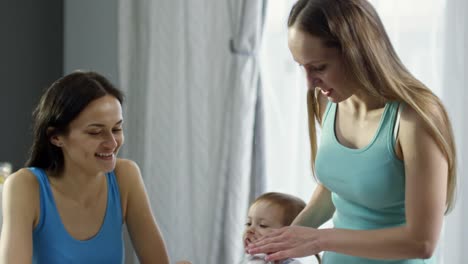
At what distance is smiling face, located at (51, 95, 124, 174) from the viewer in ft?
6.79

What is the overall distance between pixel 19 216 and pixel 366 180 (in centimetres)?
97

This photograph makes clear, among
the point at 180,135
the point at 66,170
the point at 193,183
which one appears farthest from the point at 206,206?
the point at 66,170

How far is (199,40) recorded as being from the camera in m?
3.66

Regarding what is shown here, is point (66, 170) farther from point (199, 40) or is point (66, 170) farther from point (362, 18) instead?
point (199, 40)

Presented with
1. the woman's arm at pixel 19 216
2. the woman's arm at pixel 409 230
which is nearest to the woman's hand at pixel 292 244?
the woman's arm at pixel 409 230

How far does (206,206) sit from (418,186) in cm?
218

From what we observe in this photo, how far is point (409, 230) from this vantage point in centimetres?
157

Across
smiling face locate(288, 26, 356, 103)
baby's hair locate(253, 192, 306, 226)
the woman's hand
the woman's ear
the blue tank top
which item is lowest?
the blue tank top

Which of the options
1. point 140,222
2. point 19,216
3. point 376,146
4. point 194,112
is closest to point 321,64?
point 376,146

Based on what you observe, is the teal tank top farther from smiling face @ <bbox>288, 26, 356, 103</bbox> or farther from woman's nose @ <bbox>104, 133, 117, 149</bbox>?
woman's nose @ <bbox>104, 133, 117, 149</bbox>

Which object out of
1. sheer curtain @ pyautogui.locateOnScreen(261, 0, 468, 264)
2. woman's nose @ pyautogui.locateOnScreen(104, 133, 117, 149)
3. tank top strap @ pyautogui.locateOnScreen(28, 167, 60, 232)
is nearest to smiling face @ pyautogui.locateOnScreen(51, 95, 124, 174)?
woman's nose @ pyautogui.locateOnScreen(104, 133, 117, 149)

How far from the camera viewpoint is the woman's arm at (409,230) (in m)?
1.55

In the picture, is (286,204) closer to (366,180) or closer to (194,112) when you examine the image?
(366,180)

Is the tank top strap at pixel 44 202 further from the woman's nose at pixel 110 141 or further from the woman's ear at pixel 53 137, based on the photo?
the woman's nose at pixel 110 141
